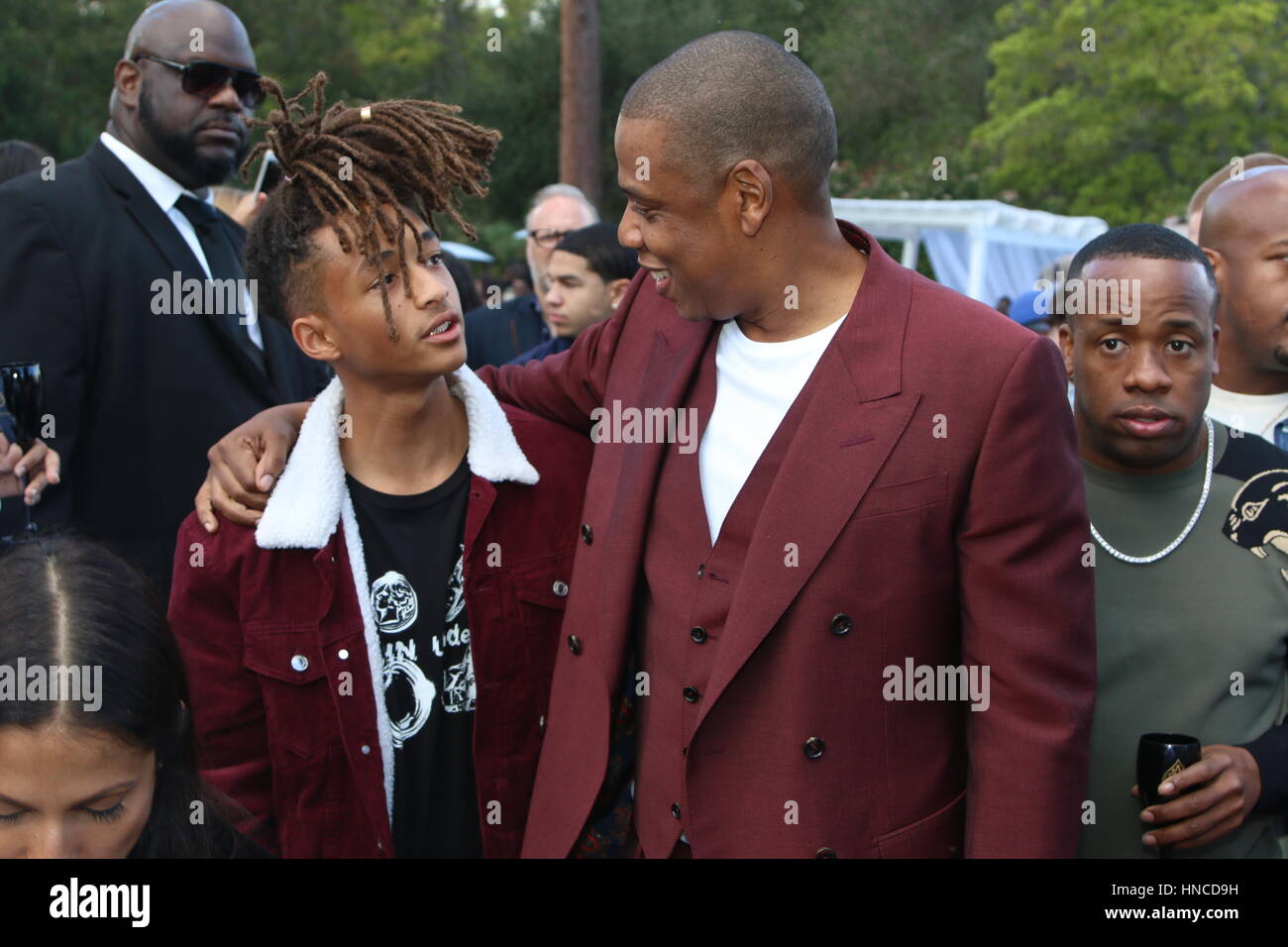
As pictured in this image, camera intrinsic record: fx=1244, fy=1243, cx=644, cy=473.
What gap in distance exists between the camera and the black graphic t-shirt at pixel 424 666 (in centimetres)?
269

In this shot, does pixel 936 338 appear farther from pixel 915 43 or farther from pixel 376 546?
pixel 915 43

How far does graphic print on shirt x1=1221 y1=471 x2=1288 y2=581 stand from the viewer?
104 inches

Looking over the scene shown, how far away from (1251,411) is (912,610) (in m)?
1.75

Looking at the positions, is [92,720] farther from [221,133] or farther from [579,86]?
[579,86]

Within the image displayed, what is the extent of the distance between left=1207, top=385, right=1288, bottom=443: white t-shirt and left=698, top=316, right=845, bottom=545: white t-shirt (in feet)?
5.20

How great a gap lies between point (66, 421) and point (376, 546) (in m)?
1.45

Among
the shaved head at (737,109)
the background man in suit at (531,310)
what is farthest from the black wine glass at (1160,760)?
the background man in suit at (531,310)

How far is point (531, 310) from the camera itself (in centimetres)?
750

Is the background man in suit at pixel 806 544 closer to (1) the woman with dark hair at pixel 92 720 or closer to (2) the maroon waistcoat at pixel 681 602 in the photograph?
(2) the maroon waistcoat at pixel 681 602

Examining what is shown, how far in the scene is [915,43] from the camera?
106 ft

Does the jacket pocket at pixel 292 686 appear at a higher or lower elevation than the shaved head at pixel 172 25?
lower

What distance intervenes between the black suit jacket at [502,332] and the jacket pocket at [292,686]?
13.8 ft

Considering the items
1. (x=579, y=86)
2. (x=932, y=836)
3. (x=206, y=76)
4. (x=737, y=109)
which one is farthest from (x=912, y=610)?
(x=579, y=86)

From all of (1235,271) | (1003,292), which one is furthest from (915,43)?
(1235,271)
